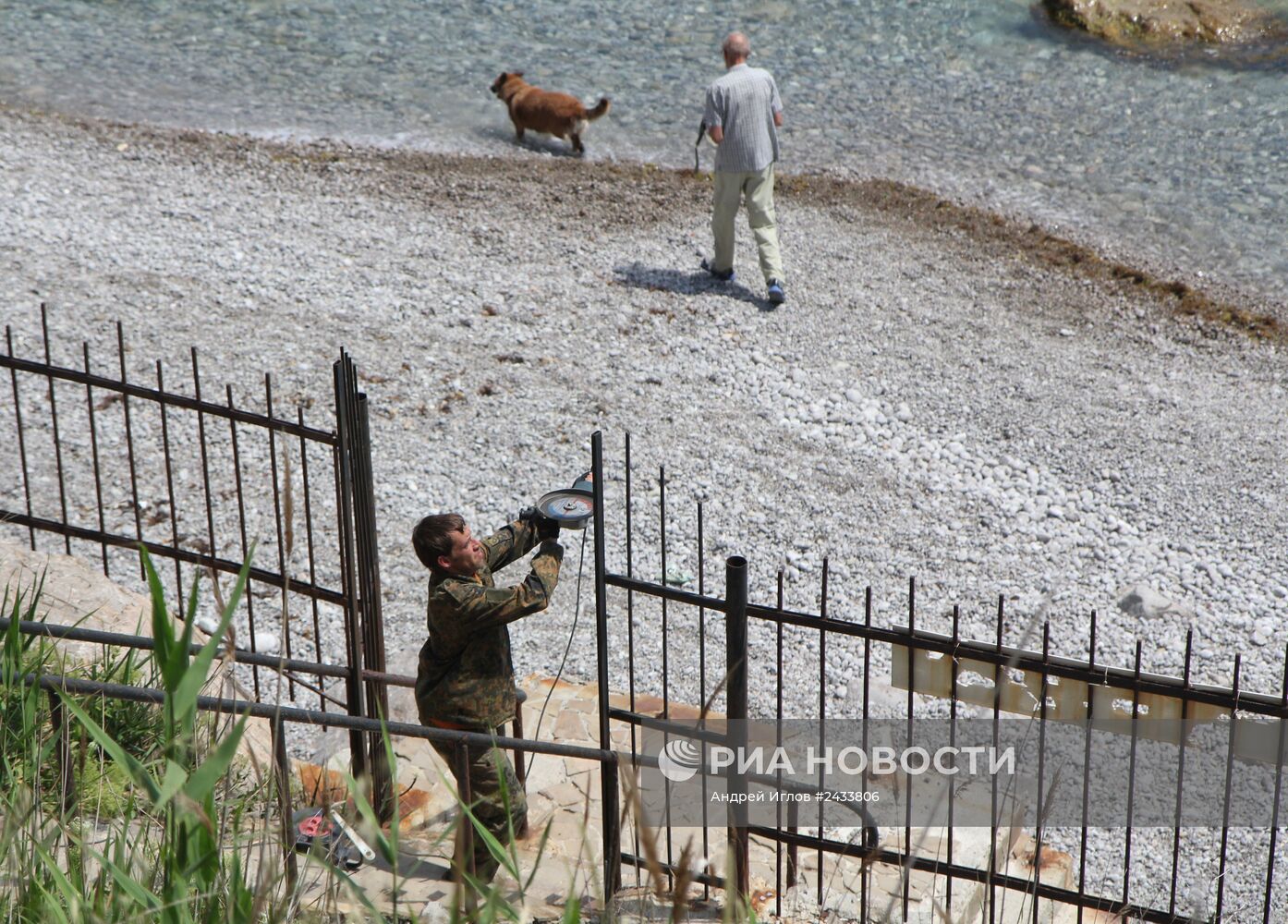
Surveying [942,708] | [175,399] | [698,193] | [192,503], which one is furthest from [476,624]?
[698,193]

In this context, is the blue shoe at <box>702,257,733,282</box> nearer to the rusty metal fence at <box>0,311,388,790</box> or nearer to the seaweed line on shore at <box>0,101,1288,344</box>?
the seaweed line on shore at <box>0,101,1288,344</box>

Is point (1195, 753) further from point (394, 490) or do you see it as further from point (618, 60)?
point (618, 60)

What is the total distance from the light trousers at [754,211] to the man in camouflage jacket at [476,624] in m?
5.44

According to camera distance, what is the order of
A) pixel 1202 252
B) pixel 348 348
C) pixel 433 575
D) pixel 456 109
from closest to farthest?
pixel 433 575, pixel 348 348, pixel 1202 252, pixel 456 109

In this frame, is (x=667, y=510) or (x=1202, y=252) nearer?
(x=667, y=510)

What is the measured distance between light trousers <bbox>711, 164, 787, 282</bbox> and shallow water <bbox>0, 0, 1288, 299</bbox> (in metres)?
3.42

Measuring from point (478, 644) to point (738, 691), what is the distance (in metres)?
0.86

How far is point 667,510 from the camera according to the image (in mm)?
7133

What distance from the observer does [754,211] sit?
30.6 ft

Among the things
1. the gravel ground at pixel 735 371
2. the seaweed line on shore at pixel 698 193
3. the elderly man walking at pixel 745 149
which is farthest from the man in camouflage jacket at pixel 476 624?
the seaweed line on shore at pixel 698 193

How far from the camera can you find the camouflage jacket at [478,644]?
415 cm

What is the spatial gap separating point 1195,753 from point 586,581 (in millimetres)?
2892

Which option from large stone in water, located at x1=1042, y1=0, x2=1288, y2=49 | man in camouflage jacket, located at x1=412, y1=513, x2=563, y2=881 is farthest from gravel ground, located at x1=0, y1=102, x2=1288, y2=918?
large stone in water, located at x1=1042, y1=0, x2=1288, y2=49

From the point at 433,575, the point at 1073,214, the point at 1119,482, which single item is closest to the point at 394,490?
the point at 433,575
